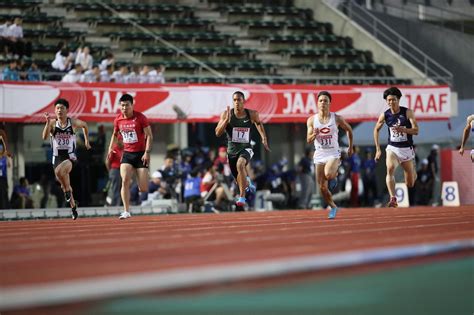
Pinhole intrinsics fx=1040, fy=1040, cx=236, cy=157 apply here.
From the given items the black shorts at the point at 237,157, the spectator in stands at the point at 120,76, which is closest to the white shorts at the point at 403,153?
the black shorts at the point at 237,157

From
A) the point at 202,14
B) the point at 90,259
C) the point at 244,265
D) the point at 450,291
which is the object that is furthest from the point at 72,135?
the point at 202,14

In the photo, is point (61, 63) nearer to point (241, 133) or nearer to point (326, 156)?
point (241, 133)

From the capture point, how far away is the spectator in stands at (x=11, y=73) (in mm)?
25562

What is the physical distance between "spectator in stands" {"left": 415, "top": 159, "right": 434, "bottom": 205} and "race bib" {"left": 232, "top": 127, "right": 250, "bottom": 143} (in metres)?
11.5

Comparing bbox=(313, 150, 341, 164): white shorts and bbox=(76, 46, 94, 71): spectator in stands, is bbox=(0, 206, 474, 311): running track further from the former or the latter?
bbox=(76, 46, 94, 71): spectator in stands

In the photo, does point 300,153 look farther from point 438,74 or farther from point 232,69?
point 438,74

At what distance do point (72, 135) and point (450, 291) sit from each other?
1317 cm

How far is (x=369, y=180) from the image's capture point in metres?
29.3

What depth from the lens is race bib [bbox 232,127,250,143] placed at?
18.5 m

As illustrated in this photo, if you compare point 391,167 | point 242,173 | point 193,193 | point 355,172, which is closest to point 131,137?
point 242,173

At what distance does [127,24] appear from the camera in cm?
3306

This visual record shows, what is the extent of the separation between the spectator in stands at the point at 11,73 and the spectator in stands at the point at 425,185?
37.4 feet

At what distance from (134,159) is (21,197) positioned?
820cm

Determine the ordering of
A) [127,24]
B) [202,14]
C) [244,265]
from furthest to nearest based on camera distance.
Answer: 1. [202,14]
2. [127,24]
3. [244,265]
